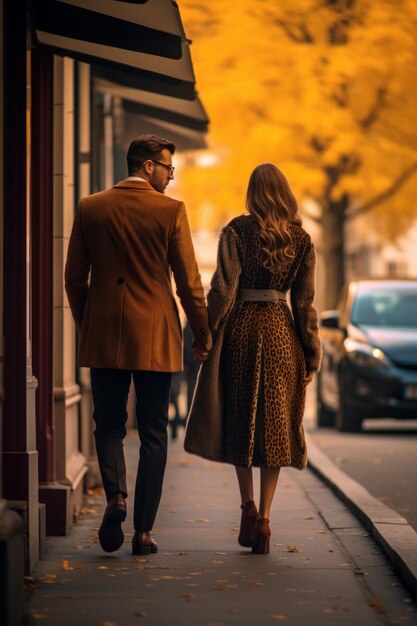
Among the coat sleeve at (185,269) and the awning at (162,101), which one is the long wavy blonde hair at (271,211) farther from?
the awning at (162,101)

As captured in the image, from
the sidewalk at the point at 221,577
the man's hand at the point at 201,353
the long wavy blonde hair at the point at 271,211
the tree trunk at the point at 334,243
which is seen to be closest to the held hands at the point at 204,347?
the man's hand at the point at 201,353

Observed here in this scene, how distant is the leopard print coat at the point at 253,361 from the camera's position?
25.6ft

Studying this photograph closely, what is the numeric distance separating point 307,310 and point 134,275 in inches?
36.3

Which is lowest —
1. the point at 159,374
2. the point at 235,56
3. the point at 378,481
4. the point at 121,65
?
the point at 378,481

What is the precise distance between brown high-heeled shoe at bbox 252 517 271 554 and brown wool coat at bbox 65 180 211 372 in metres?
0.87

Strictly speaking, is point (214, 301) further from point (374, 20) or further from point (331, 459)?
point (374, 20)

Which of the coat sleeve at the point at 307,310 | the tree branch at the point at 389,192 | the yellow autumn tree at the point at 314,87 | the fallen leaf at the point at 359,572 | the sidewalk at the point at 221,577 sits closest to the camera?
the sidewalk at the point at 221,577

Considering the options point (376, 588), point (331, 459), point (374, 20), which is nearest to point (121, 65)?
point (376, 588)

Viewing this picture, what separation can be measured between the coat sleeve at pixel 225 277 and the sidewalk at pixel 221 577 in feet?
3.81

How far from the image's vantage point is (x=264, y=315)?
7852mm

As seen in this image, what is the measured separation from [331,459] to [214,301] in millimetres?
6256

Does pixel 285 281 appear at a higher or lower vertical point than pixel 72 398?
higher

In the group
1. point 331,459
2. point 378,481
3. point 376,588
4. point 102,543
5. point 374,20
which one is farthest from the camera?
point 374,20

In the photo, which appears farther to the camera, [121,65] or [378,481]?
[378,481]
